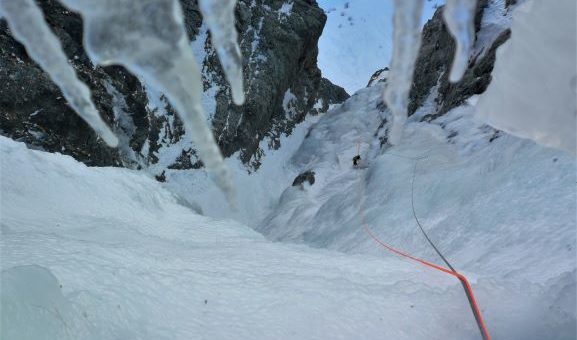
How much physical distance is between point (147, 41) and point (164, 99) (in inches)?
648

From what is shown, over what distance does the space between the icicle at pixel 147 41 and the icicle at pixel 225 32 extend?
12 cm

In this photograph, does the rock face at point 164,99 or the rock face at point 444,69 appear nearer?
the rock face at point 164,99

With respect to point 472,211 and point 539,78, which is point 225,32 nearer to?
point 539,78

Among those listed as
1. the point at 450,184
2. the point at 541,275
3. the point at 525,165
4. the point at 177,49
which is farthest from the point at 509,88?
the point at 450,184

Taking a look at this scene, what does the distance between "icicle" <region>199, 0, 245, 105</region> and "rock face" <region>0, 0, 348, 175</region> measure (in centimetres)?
1170

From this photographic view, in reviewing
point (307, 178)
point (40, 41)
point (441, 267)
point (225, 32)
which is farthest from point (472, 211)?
point (307, 178)

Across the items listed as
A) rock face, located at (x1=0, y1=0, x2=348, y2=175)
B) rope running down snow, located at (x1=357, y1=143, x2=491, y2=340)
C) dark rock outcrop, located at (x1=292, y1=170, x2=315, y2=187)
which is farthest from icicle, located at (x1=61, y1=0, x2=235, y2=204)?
dark rock outcrop, located at (x1=292, y1=170, x2=315, y2=187)

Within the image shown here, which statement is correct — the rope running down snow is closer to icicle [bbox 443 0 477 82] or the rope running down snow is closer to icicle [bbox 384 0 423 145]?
icicle [bbox 384 0 423 145]

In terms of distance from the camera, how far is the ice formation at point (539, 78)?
86.7 inches

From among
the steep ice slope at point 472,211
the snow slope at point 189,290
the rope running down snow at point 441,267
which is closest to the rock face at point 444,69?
the steep ice slope at point 472,211

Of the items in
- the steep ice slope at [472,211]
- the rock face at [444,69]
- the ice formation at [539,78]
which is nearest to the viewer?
the ice formation at [539,78]

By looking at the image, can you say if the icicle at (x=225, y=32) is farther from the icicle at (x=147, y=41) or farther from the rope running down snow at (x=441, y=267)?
the rope running down snow at (x=441, y=267)

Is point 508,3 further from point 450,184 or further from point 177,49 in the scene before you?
point 177,49

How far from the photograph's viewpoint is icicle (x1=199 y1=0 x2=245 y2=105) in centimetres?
163
